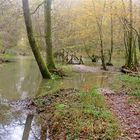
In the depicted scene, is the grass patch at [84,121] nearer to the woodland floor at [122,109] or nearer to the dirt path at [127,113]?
the woodland floor at [122,109]

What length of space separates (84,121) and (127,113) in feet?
5.89

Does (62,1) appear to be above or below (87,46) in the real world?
above

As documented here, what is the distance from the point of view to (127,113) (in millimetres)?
8859

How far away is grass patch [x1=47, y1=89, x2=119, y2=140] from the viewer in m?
6.82

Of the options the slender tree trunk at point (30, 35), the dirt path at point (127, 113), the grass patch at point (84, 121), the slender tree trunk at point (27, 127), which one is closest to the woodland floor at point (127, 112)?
the dirt path at point (127, 113)

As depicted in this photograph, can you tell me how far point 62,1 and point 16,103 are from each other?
32849mm

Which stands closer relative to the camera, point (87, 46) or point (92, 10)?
point (92, 10)

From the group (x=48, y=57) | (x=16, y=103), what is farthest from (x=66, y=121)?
(x=48, y=57)

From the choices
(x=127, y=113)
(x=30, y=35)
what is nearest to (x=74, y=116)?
(x=127, y=113)

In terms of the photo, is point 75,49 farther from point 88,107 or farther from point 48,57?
point 88,107

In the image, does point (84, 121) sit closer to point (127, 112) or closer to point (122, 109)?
point (127, 112)

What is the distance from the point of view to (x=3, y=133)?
7820 mm

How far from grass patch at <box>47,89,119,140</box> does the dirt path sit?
30 centimetres

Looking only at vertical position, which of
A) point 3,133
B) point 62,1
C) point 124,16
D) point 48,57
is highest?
point 62,1
